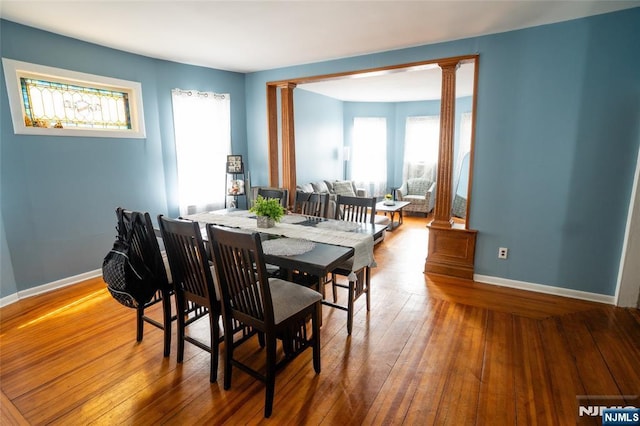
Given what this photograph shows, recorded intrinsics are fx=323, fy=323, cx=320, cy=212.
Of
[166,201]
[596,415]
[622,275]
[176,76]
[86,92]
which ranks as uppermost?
[176,76]

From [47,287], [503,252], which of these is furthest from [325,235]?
[47,287]

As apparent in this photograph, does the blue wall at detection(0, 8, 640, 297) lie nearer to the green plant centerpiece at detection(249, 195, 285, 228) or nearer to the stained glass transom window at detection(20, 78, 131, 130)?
the stained glass transom window at detection(20, 78, 131, 130)

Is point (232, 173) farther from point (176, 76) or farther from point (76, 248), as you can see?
point (76, 248)

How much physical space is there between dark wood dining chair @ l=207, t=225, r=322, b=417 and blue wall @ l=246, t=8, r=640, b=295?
2.45 metres

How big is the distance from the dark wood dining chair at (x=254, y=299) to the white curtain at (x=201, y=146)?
284 centimetres

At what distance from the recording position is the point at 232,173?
4.66 meters

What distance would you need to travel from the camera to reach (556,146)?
3.08 metres

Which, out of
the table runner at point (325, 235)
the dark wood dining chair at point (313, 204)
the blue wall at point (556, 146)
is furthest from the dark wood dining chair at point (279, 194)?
the blue wall at point (556, 146)

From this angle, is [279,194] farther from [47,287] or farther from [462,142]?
[462,142]

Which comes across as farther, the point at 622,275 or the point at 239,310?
the point at 622,275

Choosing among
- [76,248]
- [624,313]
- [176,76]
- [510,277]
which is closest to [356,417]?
[510,277]

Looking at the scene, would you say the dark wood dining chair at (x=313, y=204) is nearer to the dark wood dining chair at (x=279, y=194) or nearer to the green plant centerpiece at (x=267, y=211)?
the dark wood dining chair at (x=279, y=194)

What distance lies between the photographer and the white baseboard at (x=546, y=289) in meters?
3.06

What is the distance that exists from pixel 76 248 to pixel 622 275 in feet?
17.6
